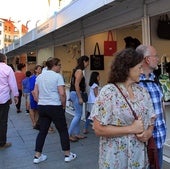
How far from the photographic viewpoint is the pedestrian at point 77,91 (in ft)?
21.9

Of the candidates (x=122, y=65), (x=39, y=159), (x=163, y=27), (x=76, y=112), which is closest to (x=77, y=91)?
(x=76, y=112)

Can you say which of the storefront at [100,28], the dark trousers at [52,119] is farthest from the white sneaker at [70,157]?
the storefront at [100,28]

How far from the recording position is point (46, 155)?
5973 millimetres

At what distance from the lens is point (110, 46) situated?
9.41 metres

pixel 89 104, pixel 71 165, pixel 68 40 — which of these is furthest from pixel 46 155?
pixel 68 40

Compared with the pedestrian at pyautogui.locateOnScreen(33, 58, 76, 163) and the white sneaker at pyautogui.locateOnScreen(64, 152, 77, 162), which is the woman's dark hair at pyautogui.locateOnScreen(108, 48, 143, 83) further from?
the white sneaker at pyautogui.locateOnScreen(64, 152, 77, 162)

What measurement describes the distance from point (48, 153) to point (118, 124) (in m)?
3.81

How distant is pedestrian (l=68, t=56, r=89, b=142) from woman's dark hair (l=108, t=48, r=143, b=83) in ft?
13.1

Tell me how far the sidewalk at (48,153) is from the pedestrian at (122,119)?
2744 millimetres

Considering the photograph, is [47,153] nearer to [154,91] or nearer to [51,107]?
[51,107]

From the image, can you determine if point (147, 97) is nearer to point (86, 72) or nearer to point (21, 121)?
point (86, 72)

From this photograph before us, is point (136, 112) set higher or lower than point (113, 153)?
higher

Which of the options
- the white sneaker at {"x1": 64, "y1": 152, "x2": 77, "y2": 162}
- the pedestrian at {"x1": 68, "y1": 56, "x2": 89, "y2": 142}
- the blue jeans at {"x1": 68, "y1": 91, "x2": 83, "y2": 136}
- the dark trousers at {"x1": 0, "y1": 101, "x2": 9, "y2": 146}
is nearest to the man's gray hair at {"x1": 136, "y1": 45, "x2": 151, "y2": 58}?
the white sneaker at {"x1": 64, "y1": 152, "x2": 77, "y2": 162}

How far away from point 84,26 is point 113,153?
6.84 meters
